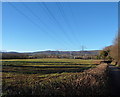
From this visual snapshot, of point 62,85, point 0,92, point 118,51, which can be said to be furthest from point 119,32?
point 0,92

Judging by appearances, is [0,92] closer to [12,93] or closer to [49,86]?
[12,93]

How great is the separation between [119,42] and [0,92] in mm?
17705

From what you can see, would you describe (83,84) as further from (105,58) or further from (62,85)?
(105,58)

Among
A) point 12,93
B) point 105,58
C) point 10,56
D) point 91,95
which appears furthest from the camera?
point 105,58

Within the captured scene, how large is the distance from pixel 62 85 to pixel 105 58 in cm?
6171

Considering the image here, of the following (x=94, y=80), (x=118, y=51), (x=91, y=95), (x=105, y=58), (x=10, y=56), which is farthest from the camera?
(x=105, y=58)

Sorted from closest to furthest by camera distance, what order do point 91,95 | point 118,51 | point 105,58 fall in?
point 91,95 → point 118,51 → point 105,58

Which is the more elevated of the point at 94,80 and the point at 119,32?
the point at 119,32

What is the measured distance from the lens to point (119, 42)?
2042 cm

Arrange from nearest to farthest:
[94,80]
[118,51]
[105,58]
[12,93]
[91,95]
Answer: [12,93]
[91,95]
[94,80]
[118,51]
[105,58]

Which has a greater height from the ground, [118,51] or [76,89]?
[118,51]

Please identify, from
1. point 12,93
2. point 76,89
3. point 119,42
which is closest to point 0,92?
point 12,93

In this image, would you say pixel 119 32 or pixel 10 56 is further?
pixel 10 56

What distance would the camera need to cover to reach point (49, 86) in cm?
612
